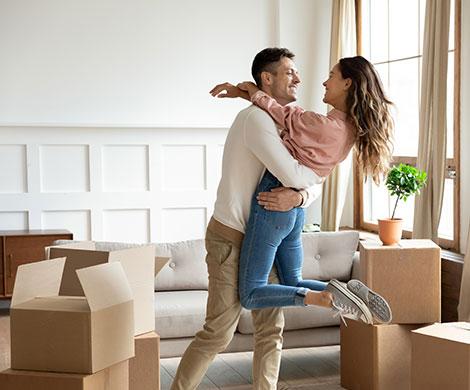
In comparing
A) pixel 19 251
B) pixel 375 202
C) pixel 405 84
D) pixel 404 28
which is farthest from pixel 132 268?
pixel 375 202

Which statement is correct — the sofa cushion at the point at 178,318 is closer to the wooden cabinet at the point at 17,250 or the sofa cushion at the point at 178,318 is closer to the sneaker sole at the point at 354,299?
the sneaker sole at the point at 354,299

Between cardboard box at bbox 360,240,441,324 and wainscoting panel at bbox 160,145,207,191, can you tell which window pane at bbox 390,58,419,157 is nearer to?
wainscoting panel at bbox 160,145,207,191

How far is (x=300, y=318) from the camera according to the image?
4.77m

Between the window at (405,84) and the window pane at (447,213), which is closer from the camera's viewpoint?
the window at (405,84)

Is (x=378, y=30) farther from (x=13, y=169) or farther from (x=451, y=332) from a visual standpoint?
(x=451, y=332)

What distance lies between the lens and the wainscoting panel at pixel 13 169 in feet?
22.2

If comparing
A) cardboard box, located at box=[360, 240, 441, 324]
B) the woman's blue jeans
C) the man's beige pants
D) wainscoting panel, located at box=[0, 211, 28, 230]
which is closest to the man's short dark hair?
the woman's blue jeans

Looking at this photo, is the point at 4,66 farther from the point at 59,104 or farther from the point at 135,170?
the point at 135,170

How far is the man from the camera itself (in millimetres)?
3164

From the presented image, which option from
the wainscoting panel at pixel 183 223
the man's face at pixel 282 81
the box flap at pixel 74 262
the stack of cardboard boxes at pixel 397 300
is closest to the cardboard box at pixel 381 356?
the stack of cardboard boxes at pixel 397 300

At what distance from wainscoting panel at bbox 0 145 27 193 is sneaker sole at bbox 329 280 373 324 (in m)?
4.22

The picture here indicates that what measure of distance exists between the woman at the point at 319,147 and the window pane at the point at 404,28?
9.40 ft

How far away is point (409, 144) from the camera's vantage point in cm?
614

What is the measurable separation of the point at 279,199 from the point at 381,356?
1.43 metres
